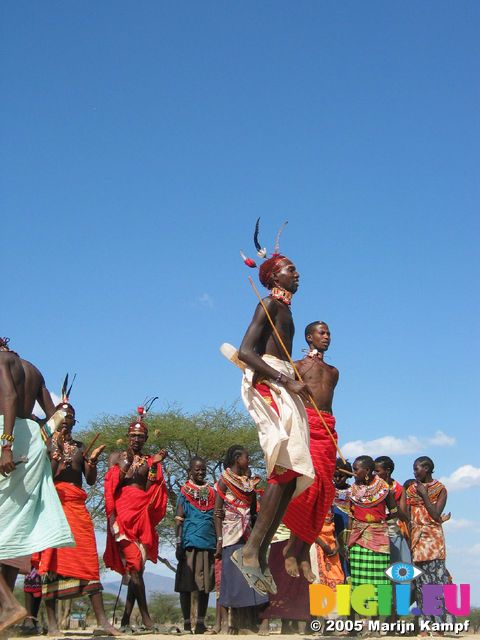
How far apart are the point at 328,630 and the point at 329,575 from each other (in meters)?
0.80

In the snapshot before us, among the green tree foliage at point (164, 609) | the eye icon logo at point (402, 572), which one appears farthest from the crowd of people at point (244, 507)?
the green tree foliage at point (164, 609)

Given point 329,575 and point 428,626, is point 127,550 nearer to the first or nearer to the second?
point 329,575

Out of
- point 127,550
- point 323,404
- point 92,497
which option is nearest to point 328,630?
point 127,550

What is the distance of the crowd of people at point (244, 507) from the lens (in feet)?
23.4

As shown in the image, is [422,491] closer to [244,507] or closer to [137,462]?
[244,507]

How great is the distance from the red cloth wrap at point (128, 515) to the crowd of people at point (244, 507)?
0.01m

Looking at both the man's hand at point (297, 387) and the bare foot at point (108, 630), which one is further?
the bare foot at point (108, 630)

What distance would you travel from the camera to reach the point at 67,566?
9.80 m

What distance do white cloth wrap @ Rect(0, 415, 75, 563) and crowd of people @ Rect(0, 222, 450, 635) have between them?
0.4 inches

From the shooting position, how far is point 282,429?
7.05m

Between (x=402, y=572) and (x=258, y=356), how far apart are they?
5705 millimetres

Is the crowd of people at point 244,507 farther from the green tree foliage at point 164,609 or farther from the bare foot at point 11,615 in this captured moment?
the green tree foliage at point 164,609

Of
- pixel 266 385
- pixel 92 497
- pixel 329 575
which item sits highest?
pixel 92 497

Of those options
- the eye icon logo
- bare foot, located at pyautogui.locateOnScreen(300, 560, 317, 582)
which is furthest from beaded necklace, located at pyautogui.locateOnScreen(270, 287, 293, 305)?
the eye icon logo
